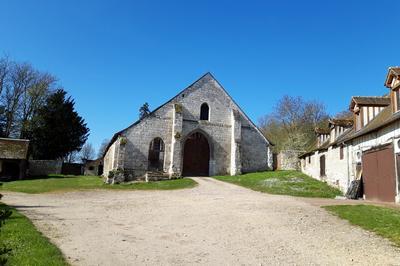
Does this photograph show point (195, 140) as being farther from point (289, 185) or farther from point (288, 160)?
point (289, 185)

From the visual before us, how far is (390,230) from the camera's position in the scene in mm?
→ 8430

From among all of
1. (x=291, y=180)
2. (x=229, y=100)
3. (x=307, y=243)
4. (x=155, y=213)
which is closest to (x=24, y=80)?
(x=229, y=100)

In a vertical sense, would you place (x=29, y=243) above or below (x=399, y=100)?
below

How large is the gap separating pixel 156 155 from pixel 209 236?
19.1 meters

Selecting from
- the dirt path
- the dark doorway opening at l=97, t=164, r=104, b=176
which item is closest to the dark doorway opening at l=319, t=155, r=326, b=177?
the dirt path

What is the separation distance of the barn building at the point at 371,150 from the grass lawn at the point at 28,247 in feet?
41.4

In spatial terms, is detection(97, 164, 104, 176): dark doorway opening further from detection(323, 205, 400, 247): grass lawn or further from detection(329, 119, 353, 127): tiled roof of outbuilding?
detection(323, 205, 400, 247): grass lawn

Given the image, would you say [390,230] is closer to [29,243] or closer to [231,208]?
[231,208]

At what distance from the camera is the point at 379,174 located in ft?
50.2

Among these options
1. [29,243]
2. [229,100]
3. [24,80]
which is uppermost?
[24,80]

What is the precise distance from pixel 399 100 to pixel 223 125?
52.4 feet

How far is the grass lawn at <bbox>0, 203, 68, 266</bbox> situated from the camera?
5672 mm

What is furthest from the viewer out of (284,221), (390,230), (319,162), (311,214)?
(319,162)

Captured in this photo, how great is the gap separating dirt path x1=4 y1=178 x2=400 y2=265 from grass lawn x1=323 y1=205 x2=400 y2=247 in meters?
0.34
